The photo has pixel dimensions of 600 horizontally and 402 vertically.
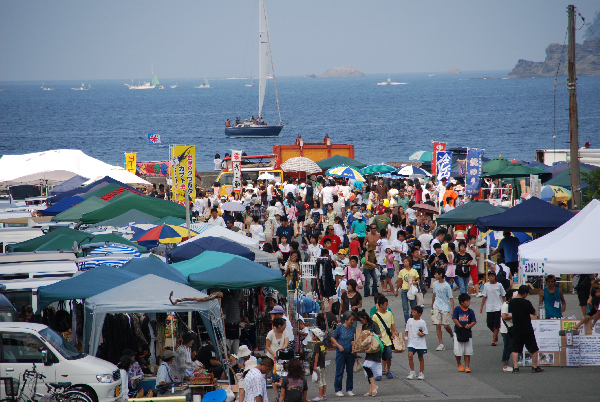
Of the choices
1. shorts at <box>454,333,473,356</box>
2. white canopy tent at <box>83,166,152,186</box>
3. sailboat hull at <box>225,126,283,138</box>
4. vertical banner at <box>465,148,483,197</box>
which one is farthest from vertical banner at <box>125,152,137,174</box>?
sailboat hull at <box>225,126,283,138</box>

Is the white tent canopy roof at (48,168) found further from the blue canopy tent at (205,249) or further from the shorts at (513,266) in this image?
the shorts at (513,266)

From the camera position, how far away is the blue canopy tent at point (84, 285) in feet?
34.0

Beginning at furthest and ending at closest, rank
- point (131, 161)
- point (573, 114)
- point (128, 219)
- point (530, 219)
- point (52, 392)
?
point (131, 161) → point (128, 219) → point (573, 114) → point (530, 219) → point (52, 392)

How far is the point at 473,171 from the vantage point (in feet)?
72.8

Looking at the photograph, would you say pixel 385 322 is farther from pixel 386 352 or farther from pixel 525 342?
pixel 525 342

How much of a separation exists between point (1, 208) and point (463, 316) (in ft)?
51.1

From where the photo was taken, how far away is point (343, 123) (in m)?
135

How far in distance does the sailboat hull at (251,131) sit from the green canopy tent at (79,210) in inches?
3494

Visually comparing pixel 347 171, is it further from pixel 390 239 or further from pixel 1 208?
pixel 1 208

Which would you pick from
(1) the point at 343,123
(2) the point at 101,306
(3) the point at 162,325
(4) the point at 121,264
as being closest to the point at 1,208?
(4) the point at 121,264

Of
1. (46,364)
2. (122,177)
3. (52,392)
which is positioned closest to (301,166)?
(122,177)

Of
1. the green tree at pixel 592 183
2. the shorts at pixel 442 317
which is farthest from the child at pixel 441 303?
the green tree at pixel 592 183

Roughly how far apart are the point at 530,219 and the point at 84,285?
352 inches

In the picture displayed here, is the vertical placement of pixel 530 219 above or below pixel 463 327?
above
